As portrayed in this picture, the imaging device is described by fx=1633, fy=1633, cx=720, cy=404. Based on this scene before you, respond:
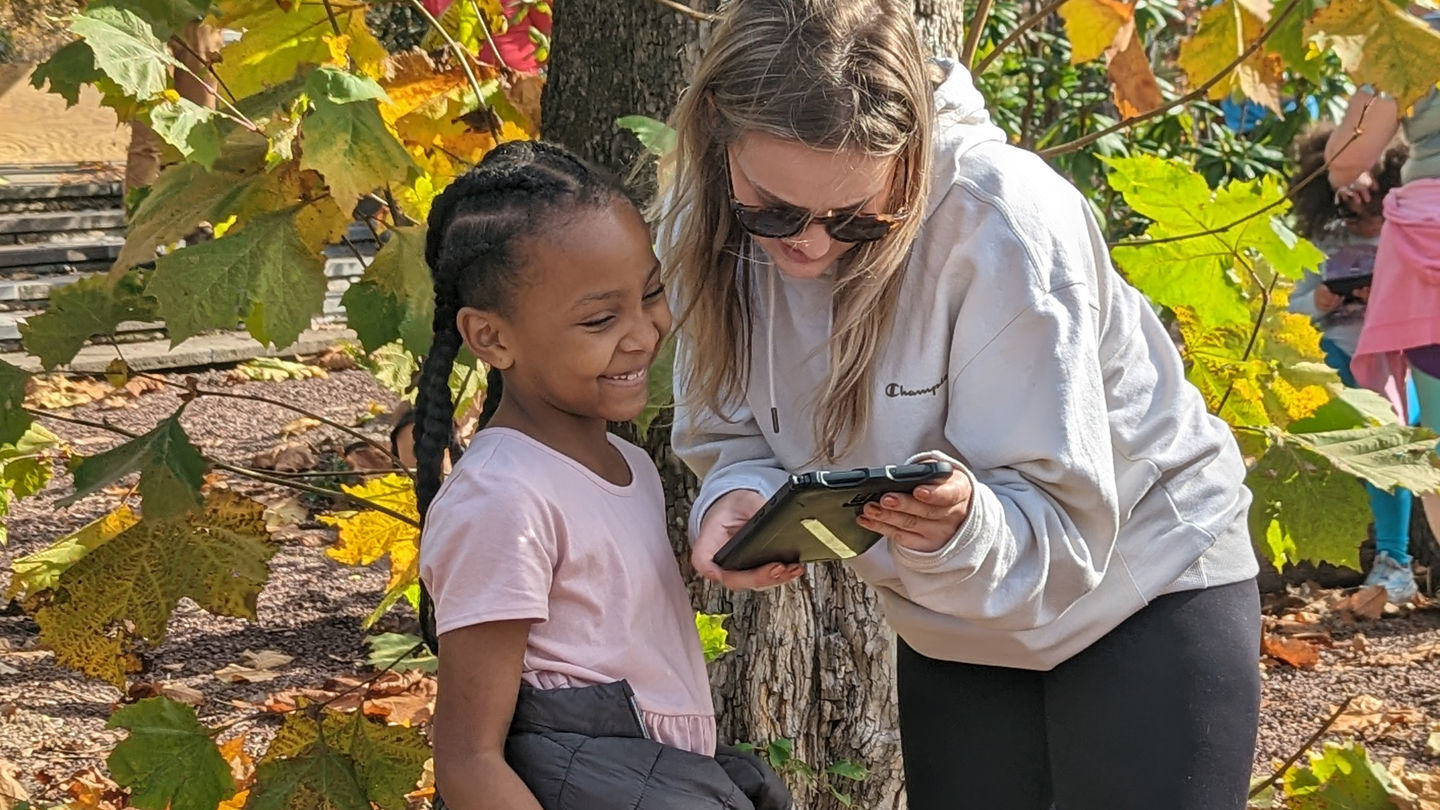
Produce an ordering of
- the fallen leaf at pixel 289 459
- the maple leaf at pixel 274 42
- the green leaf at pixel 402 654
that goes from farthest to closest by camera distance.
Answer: the fallen leaf at pixel 289 459, the green leaf at pixel 402 654, the maple leaf at pixel 274 42

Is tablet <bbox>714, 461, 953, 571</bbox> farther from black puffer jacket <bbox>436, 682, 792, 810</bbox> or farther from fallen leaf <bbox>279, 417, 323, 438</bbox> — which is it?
fallen leaf <bbox>279, 417, 323, 438</bbox>

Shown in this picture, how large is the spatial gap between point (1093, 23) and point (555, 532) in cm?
188

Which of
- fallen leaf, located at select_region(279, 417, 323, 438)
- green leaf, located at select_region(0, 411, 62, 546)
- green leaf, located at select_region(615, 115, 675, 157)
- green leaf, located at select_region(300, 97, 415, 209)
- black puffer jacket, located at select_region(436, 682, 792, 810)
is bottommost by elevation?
fallen leaf, located at select_region(279, 417, 323, 438)

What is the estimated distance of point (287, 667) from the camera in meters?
4.23

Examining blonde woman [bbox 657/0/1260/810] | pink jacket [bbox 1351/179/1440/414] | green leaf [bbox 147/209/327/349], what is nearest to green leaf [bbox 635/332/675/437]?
blonde woman [bbox 657/0/1260/810]

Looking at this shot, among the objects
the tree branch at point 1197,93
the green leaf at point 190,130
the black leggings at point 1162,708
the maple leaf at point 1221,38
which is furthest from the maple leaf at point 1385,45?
Result: the green leaf at point 190,130

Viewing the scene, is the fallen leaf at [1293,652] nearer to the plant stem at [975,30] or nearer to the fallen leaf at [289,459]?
the plant stem at [975,30]

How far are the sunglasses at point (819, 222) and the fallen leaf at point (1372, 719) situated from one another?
108 inches

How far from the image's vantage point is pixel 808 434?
1885 millimetres

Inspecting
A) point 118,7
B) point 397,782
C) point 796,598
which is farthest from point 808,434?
point 118,7

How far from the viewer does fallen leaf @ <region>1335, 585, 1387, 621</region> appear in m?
4.80

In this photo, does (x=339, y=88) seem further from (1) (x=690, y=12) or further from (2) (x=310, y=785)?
(2) (x=310, y=785)

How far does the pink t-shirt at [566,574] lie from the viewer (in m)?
1.62

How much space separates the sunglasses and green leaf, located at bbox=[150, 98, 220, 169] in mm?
793
